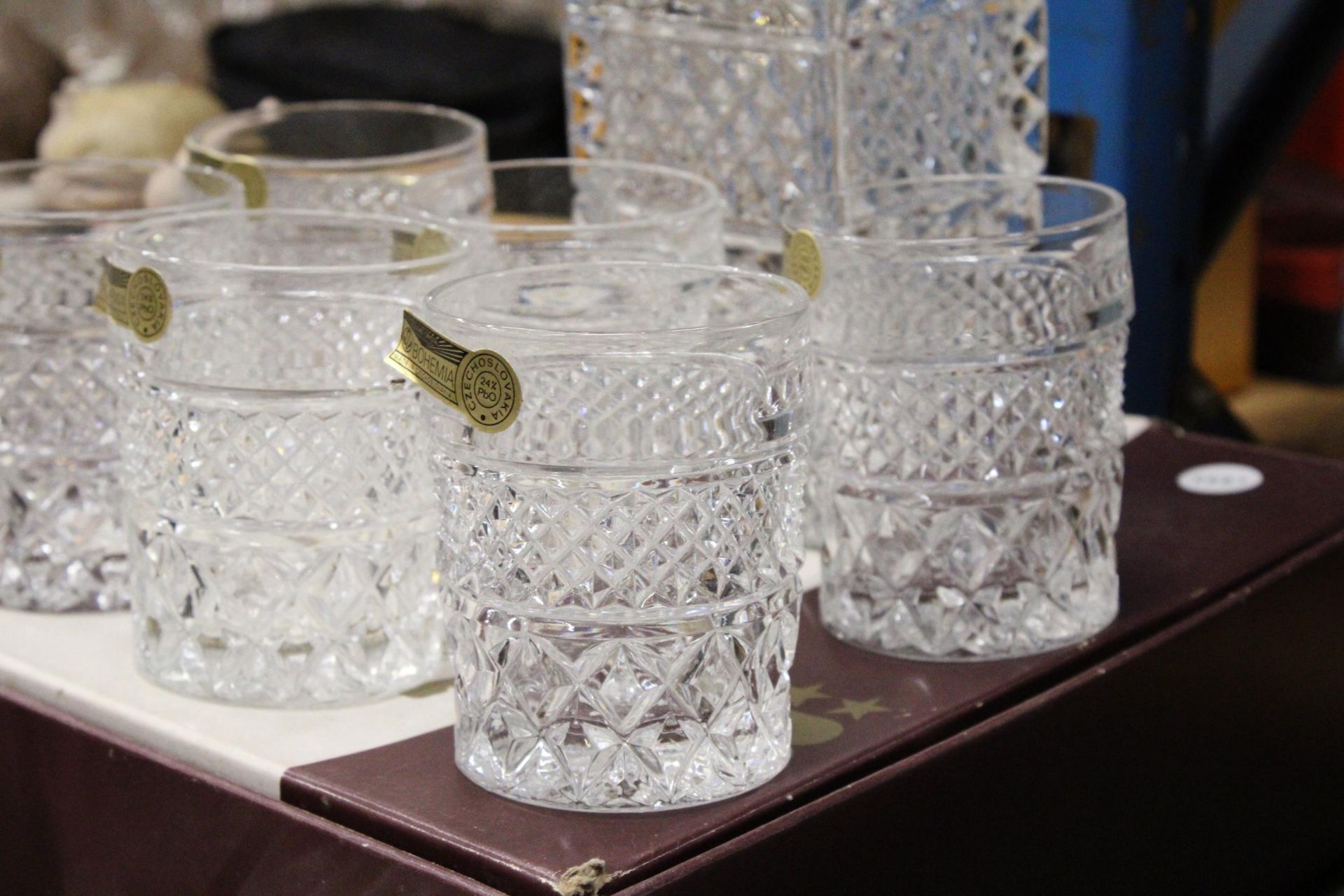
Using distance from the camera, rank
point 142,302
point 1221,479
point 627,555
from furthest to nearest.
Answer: point 1221,479
point 142,302
point 627,555

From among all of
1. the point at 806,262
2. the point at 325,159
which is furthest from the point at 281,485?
the point at 325,159

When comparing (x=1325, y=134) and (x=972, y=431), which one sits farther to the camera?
(x=1325, y=134)

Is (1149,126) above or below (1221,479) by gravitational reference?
above

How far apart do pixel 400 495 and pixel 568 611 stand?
14cm

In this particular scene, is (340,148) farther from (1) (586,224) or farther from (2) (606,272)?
(2) (606,272)

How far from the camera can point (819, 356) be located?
688mm

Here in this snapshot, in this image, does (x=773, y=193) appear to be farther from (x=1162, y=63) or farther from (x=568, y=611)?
(x=1162, y=63)

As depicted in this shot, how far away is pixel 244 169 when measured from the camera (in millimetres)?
851

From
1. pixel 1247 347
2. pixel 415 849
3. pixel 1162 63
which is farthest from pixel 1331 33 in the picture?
pixel 415 849

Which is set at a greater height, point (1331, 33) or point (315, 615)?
point (1331, 33)

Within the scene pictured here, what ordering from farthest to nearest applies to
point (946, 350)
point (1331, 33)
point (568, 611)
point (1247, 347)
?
point (1247, 347), point (1331, 33), point (946, 350), point (568, 611)

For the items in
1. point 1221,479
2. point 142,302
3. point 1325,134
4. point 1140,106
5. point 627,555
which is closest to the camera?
point 627,555

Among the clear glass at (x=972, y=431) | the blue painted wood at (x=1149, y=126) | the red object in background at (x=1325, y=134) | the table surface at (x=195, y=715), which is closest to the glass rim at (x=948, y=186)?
the clear glass at (x=972, y=431)

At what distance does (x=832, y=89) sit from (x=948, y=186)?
0.08 metres
